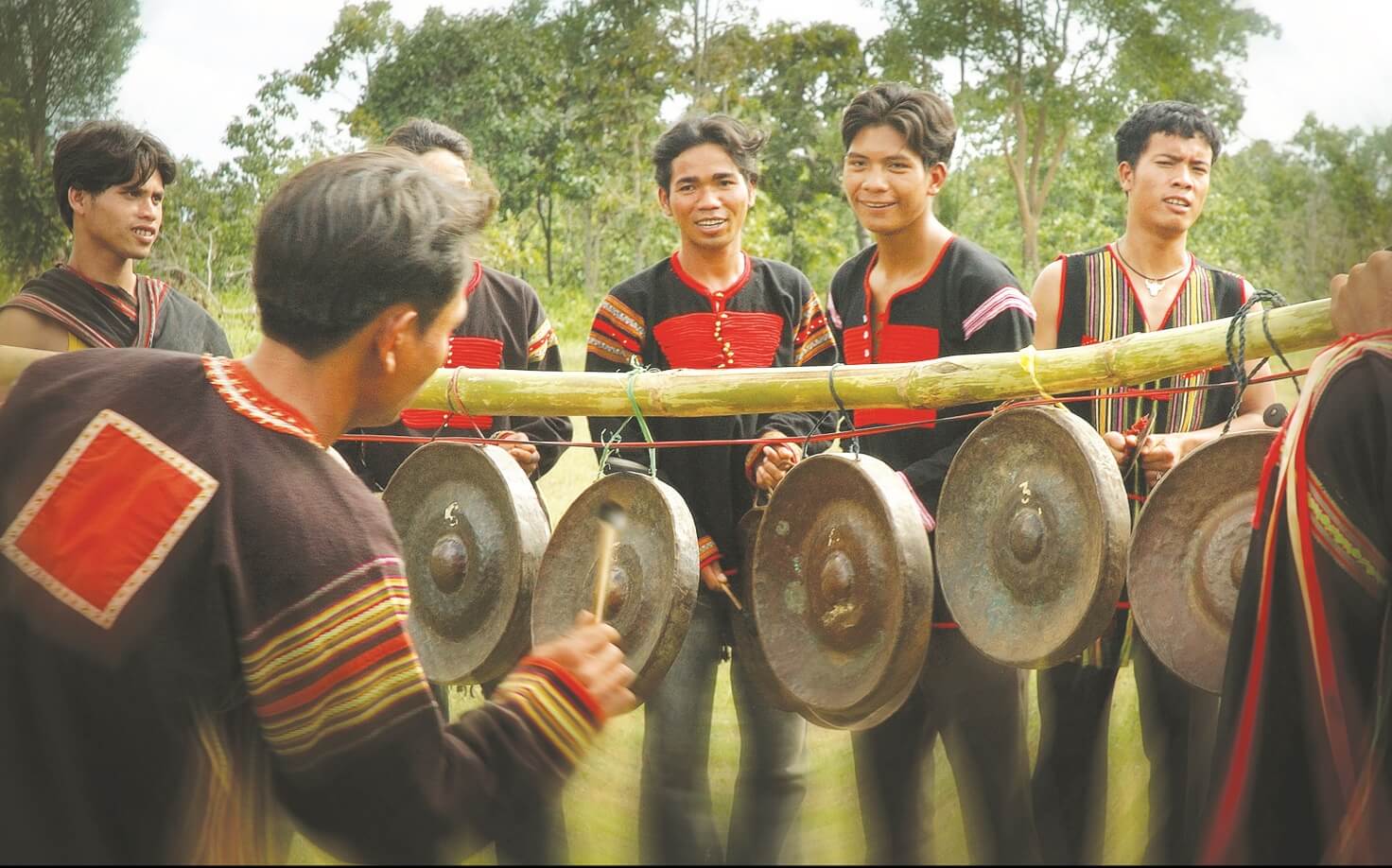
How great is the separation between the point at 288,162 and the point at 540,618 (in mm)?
3958

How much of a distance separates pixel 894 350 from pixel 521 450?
105 cm

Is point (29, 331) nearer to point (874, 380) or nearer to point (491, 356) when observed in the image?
point (491, 356)

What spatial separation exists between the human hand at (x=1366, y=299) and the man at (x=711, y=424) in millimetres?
1597

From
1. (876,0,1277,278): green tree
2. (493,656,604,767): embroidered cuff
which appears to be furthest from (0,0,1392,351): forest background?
(493,656,604,767): embroidered cuff

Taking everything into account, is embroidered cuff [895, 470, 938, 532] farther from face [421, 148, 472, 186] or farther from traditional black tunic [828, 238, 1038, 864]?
face [421, 148, 472, 186]

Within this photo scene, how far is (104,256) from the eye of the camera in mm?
3406

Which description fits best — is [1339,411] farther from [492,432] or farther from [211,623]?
[492,432]

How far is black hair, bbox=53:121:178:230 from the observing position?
3.33 meters

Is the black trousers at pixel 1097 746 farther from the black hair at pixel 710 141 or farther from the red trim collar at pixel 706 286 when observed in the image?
the black hair at pixel 710 141

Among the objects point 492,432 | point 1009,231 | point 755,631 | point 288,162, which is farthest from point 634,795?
point 1009,231

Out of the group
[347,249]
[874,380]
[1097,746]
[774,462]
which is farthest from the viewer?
[1097,746]

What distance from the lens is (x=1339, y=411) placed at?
59.6 inches

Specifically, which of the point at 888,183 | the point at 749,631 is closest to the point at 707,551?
the point at 749,631

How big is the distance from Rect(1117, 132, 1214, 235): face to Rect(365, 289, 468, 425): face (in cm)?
219
